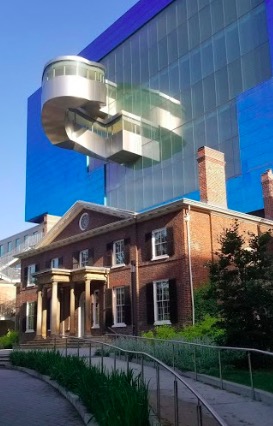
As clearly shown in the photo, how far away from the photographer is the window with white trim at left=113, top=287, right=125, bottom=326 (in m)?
26.3

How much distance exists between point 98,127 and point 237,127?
18037 mm

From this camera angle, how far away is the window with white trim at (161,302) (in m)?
23.8

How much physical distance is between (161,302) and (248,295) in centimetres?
1072

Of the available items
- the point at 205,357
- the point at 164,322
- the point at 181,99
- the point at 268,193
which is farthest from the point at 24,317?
the point at 181,99

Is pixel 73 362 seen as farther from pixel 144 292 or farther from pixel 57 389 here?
pixel 144 292

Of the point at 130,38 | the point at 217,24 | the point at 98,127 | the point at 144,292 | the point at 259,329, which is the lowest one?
the point at 259,329

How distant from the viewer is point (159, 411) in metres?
8.13

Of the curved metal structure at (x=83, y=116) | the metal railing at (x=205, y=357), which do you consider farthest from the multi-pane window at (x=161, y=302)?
the curved metal structure at (x=83, y=116)

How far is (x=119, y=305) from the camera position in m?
26.8

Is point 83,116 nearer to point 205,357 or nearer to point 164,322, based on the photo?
point 164,322

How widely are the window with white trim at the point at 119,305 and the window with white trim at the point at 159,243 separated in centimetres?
313

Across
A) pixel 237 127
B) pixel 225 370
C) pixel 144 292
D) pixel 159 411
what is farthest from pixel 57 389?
pixel 237 127

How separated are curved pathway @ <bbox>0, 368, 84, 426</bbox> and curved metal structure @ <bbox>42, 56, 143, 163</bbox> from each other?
38303 millimetres

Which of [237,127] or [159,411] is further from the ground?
[237,127]
